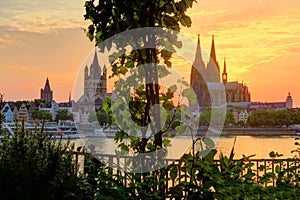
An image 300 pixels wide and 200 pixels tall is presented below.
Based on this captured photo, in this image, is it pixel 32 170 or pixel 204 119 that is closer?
pixel 32 170

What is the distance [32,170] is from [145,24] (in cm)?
125

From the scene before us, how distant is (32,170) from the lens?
289 centimetres

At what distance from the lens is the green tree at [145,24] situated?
319 cm

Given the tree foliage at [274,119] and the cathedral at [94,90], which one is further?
the tree foliage at [274,119]

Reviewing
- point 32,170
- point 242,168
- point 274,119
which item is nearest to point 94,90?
point 32,170

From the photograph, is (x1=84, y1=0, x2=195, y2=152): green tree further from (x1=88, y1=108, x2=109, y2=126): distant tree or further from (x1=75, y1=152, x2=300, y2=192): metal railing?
(x1=88, y1=108, x2=109, y2=126): distant tree

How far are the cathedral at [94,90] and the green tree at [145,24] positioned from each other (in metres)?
0.33

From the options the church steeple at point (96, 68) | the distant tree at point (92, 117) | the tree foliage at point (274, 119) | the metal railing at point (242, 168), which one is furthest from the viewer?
the tree foliage at point (274, 119)

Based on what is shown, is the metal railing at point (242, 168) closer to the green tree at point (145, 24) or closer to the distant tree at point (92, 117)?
the green tree at point (145, 24)

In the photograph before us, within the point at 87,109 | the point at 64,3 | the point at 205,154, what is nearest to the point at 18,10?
the point at 64,3

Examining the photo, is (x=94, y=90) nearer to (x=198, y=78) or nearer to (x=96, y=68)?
(x=96, y=68)

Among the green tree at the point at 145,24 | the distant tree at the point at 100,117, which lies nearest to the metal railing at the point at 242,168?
the green tree at the point at 145,24

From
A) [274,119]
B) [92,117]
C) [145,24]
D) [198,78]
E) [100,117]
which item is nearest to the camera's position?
[145,24]

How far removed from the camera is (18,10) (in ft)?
19.9
